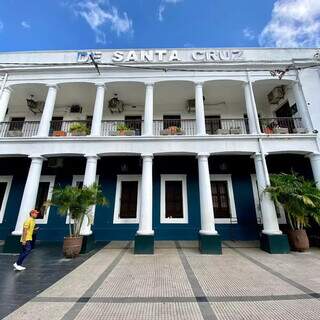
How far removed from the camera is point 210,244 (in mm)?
7543

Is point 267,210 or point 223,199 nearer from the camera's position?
point 267,210

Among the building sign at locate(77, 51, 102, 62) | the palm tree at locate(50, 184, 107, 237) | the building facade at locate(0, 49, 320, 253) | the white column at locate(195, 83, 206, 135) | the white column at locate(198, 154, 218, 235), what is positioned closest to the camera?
the palm tree at locate(50, 184, 107, 237)

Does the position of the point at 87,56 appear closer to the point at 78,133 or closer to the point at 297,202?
the point at 78,133

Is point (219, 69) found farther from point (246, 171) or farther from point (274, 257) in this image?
point (274, 257)

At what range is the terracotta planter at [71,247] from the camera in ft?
22.3

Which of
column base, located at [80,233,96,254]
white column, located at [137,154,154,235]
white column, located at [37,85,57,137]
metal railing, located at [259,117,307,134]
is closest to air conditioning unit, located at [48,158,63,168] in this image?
white column, located at [37,85,57,137]

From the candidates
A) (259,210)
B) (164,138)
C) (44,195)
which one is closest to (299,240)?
(259,210)

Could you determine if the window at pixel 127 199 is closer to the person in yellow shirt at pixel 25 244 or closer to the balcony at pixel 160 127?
the balcony at pixel 160 127

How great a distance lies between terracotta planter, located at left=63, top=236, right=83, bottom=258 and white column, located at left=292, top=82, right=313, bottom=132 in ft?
35.3

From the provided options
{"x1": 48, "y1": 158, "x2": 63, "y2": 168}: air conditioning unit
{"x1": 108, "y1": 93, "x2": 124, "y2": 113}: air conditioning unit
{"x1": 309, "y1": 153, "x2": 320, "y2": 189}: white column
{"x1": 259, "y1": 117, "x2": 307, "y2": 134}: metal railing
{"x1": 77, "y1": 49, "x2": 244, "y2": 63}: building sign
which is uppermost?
{"x1": 77, "y1": 49, "x2": 244, "y2": 63}: building sign

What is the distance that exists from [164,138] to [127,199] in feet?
13.4

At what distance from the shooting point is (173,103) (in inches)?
472

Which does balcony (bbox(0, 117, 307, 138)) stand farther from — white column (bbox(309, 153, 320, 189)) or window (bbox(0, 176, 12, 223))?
window (bbox(0, 176, 12, 223))

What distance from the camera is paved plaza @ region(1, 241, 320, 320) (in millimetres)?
3307
